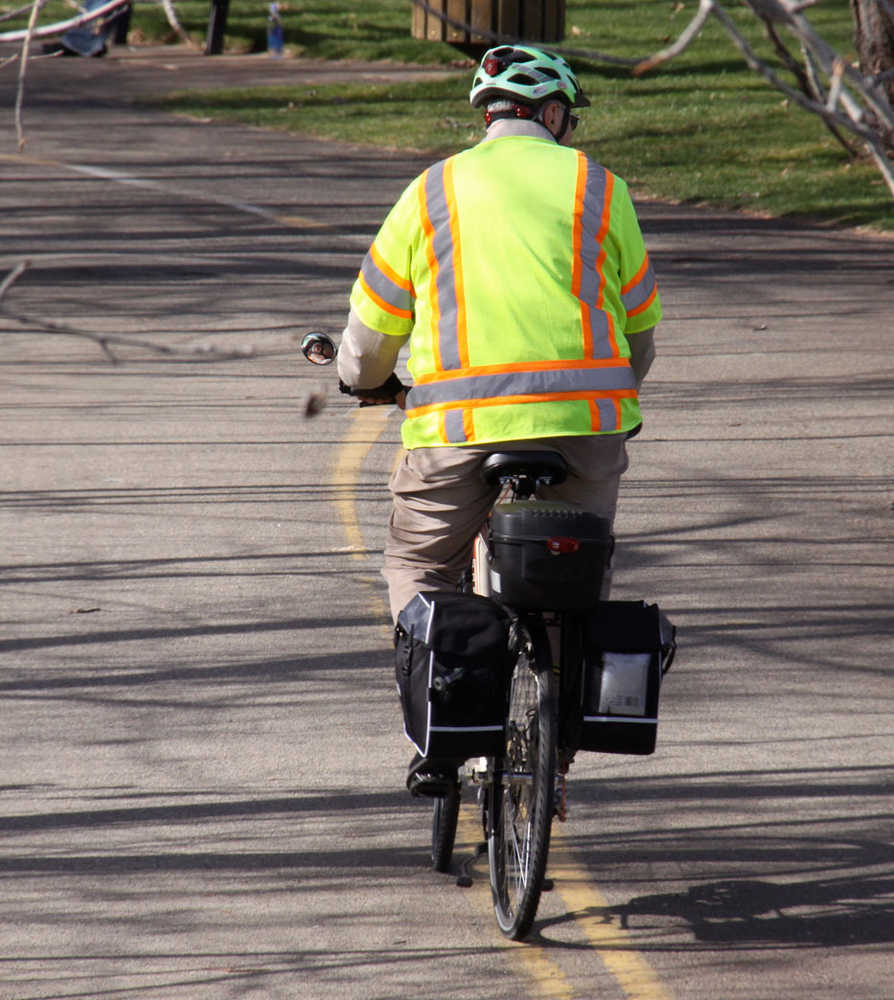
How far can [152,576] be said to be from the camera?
7.83 meters

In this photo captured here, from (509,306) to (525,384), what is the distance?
0.70ft

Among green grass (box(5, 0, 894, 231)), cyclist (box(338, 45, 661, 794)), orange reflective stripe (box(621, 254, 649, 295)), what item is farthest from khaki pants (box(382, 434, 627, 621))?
green grass (box(5, 0, 894, 231))

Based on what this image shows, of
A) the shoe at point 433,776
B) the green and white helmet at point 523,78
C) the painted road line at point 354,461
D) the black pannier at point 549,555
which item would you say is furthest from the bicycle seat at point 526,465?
the painted road line at point 354,461

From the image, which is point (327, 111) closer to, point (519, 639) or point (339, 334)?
point (339, 334)

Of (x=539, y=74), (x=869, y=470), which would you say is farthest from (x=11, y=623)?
(x=869, y=470)

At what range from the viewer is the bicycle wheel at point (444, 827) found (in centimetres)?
479

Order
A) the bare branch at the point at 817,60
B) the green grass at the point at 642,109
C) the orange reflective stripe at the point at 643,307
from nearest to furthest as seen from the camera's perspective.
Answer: the bare branch at the point at 817,60 → the orange reflective stripe at the point at 643,307 → the green grass at the point at 642,109

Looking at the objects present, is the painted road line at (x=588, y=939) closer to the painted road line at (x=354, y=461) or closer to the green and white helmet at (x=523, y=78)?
the green and white helmet at (x=523, y=78)

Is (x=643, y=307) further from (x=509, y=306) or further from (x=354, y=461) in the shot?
(x=354, y=461)

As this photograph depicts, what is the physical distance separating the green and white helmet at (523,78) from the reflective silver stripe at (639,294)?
0.53 m

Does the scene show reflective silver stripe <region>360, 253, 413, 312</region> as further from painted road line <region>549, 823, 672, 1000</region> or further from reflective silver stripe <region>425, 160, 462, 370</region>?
painted road line <region>549, 823, 672, 1000</region>

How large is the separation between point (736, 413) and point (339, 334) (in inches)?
141

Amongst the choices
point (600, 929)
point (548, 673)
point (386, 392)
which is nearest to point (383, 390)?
point (386, 392)

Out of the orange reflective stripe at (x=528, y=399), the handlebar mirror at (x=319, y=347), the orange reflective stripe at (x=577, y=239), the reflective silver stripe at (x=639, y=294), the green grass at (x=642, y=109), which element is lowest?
Answer: the green grass at (x=642, y=109)
